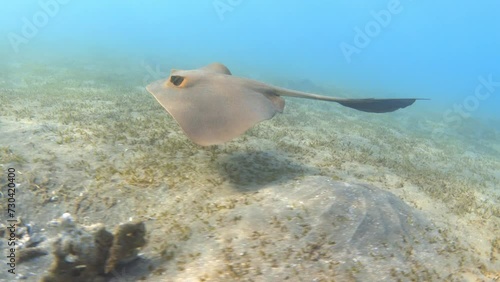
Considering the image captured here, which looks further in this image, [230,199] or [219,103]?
[219,103]

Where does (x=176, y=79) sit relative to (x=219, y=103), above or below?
above

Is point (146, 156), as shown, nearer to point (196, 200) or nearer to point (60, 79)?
point (196, 200)

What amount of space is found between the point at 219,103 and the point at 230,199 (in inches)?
60.0

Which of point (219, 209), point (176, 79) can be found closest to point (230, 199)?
point (219, 209)

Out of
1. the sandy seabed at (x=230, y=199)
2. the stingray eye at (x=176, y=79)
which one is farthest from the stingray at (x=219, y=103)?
the sandy seabed at (x=230, y=199)

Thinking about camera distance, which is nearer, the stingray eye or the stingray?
the stingray

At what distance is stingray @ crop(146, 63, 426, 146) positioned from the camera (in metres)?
4.50

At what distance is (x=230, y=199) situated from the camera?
4.71 metres

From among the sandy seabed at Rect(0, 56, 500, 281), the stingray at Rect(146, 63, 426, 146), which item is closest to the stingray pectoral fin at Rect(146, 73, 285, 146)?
the stingray at Rect(146, 63, 426, 146)

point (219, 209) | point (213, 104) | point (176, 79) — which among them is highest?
point (176, 79)

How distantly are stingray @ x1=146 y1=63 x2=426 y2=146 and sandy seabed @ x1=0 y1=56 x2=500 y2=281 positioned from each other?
3.48 feet

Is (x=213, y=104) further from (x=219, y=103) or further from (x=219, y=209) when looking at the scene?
(x=219, y=209)

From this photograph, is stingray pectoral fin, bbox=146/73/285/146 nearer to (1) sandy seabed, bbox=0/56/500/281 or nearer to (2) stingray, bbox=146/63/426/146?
(2) stingray, bbox=146/63/426/146

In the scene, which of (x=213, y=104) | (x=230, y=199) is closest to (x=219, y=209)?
(x=230, y=199)
